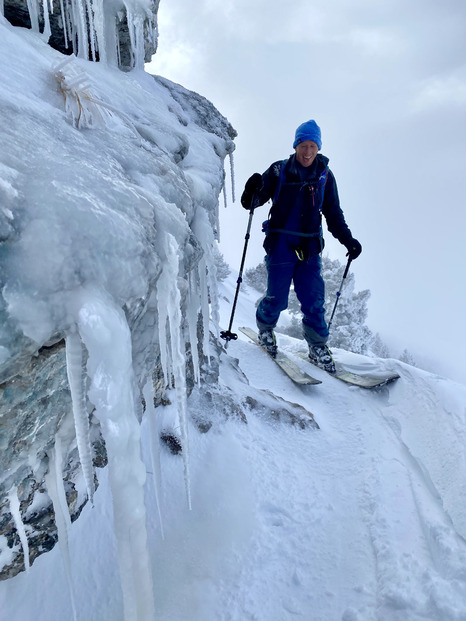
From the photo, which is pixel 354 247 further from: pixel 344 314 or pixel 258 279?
pixel 258 279

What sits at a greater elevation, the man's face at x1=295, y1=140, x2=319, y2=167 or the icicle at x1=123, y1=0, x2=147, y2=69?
the icicle at x1=123, y1=0, x2=147, y2=69

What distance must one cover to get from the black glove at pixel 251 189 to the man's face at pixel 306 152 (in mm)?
648

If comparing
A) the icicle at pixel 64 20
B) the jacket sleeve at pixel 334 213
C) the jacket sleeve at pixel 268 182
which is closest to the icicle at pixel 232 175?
the jacket sleeve at pixel 268 182

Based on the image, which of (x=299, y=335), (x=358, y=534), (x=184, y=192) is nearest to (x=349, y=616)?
(x=358, y=534)

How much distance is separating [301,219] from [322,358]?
235 centimetres

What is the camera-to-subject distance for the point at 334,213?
522 cm

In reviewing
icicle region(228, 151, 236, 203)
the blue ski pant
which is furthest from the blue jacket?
icicle region(228, 151, 236, 203)

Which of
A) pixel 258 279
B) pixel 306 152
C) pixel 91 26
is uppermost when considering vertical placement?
pixel 91 26

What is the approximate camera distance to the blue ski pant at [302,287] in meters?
5.16

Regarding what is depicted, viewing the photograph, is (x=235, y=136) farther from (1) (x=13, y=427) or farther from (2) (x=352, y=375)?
(1) (x=13, y=427)

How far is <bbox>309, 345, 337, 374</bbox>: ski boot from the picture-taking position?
18.7ft

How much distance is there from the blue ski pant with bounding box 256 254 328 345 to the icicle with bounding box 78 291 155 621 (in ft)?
13.2

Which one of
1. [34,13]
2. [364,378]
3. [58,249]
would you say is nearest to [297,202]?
[364,378]

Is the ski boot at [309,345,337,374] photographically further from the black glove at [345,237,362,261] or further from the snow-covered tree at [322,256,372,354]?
the snow-covered tree at [322,256,372,354]
